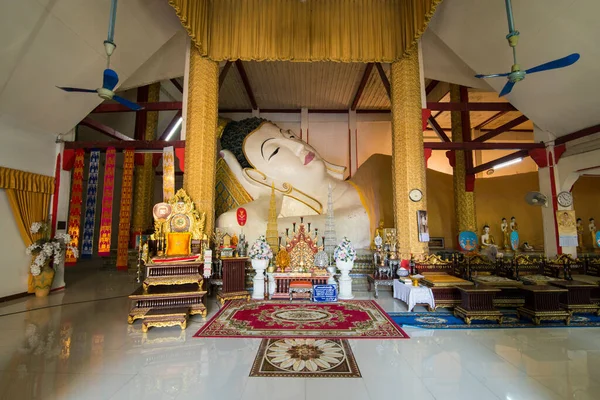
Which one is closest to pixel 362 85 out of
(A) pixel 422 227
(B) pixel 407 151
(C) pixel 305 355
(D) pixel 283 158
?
(D) pixel 283 158

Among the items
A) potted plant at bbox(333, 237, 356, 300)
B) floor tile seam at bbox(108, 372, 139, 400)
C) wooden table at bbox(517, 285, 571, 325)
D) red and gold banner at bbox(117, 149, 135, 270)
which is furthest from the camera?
red and gold banner at bbox(117, 149, 135, 270)

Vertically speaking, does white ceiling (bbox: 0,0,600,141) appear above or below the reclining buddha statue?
above

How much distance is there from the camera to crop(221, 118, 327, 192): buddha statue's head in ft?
→ 27.5

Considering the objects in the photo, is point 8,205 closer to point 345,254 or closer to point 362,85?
point 345,254

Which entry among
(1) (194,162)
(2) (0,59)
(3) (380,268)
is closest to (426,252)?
(3) (380,268)

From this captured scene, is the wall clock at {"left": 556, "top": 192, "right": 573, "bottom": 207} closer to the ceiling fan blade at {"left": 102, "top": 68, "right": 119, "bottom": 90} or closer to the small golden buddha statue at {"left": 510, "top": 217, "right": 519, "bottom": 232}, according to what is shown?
the small golden buddha statue at {"left": 510, "top": 217, "right": 519, "bottom": 232}

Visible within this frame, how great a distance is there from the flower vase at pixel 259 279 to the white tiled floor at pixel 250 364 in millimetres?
1568

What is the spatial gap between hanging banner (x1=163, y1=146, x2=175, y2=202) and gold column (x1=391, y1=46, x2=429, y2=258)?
4840 mm

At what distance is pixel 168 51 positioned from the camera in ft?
23.3

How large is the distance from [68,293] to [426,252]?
24.0ft

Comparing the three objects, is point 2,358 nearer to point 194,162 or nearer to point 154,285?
point 154,285

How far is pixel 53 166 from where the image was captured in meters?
6.61

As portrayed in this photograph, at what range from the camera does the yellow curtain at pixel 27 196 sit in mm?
5609

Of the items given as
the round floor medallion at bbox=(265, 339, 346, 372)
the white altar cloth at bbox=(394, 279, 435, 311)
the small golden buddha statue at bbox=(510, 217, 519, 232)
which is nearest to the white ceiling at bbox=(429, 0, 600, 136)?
the small golden buddha statue at bbox=(510, 217, 519, 232)
